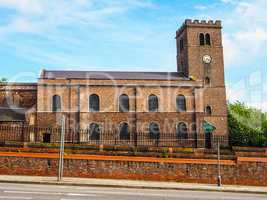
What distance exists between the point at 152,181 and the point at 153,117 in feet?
76.6

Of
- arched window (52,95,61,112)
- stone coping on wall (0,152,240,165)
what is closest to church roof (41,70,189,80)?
arched window (52,95,61,112)

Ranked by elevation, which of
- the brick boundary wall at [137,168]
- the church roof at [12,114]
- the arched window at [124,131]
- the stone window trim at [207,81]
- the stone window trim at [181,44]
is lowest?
the brick boundary wall at [137,168]

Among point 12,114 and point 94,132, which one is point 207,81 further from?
point 12,114

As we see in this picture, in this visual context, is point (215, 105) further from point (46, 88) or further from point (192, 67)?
point (46, 88)

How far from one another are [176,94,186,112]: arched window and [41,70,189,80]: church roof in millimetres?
3802

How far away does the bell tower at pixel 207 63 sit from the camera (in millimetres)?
46156

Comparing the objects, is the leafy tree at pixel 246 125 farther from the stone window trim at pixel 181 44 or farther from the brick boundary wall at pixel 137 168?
the brick boundary wall at pixel 137 168

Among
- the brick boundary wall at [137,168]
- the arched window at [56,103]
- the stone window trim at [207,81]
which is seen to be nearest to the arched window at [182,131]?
the stone window trim at [207,81]

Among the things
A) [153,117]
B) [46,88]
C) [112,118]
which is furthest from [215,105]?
[46,88]

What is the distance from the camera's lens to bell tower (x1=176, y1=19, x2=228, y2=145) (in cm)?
4616

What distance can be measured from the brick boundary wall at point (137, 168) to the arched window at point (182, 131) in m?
21.3

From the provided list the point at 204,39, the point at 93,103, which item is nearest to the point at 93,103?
the point at 93,103

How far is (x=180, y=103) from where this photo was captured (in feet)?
143

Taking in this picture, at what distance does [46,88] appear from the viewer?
136ft
